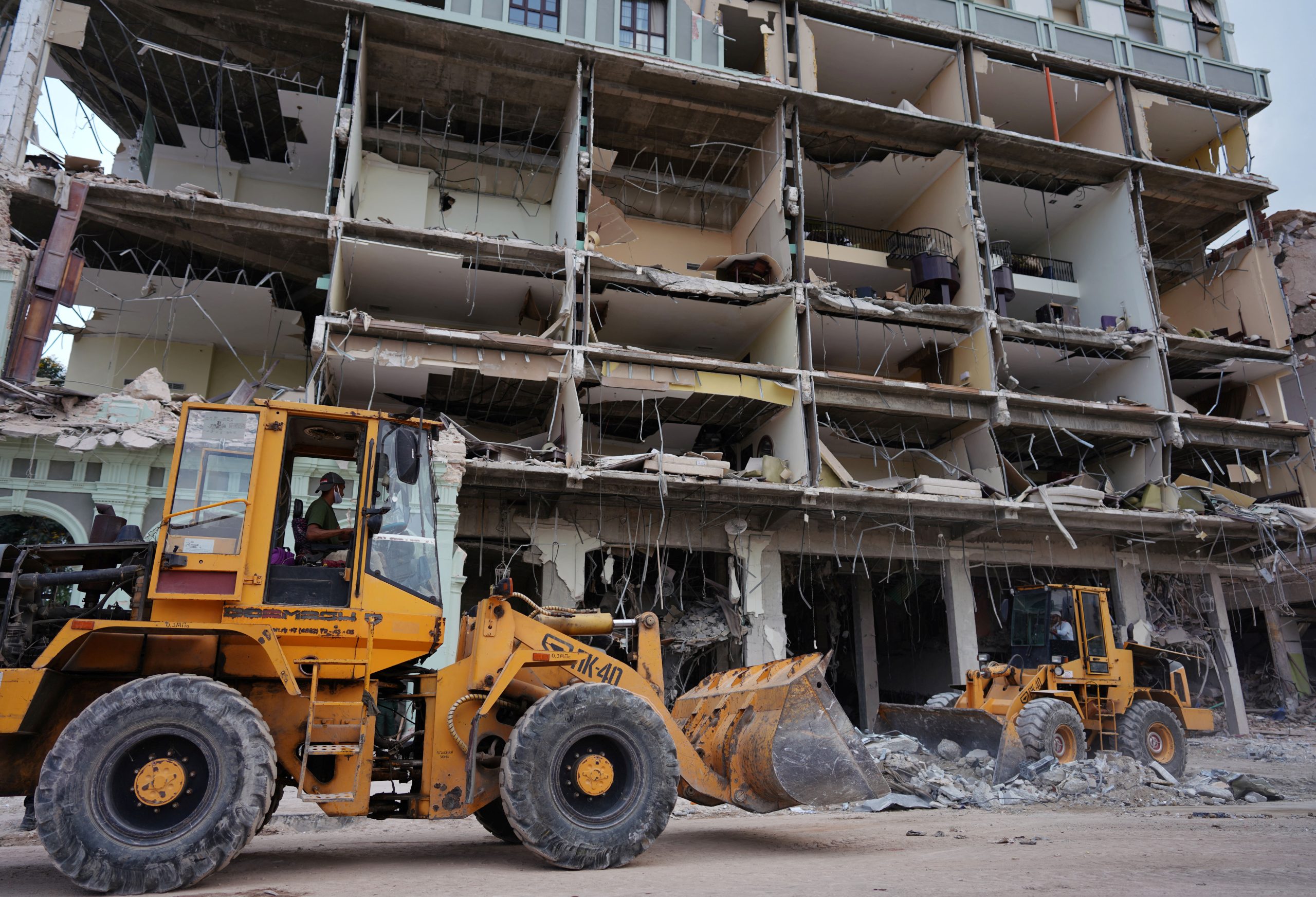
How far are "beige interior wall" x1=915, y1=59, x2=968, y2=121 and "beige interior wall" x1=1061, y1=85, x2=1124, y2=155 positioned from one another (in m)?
4.14

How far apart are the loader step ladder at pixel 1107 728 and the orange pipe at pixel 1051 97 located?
14.2 metres

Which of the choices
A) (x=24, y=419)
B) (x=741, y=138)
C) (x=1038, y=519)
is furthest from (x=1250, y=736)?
Result: (x=24, y=419)

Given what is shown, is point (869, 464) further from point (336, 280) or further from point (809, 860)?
point (809, 860)

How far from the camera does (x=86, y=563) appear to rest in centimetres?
600

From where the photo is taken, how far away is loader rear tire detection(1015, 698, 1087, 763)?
11.4 metres

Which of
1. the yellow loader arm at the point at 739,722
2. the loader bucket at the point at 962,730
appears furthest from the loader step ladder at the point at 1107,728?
the yellow loader arm at the point at 739,722

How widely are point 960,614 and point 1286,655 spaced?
1340cm

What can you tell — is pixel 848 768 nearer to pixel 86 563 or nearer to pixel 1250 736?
pixel 86 563

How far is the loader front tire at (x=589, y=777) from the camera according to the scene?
5828mm

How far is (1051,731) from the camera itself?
37.8 feet

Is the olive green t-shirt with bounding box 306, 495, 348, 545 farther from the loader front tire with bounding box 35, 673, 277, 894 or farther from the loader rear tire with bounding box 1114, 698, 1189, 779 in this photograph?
the loader rear tire with bounding box 1114, 698, 1189, 779

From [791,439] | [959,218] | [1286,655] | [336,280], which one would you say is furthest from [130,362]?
[1286,655]

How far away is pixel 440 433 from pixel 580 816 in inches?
385

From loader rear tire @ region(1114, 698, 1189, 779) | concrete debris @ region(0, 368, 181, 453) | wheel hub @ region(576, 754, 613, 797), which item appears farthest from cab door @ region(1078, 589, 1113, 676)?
concrete debris @ region(0, 368, 181, 453)
